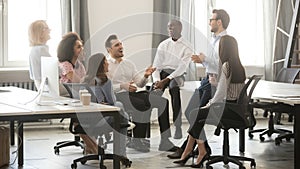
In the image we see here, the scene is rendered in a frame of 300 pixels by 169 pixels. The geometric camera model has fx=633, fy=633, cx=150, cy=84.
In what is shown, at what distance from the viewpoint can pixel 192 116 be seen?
223 inches

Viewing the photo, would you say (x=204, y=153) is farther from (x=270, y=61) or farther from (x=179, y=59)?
(x=270, y=61)

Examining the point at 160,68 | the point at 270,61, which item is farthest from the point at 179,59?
the point at 270,61

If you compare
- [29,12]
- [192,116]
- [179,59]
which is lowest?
[192,116]

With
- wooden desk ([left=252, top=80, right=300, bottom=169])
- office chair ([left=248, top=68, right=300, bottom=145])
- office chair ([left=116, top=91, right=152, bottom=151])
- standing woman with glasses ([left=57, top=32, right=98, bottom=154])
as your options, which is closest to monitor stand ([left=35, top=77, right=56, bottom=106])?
standing woman with glasses ([left=57, top=32, right=98, bottom=154])

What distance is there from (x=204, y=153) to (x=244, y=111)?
0.62m

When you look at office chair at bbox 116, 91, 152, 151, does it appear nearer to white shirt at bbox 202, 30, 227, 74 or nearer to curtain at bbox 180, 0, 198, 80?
white shirt at bbox 202, 30, 227, 74

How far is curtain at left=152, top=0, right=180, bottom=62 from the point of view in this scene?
8.54m

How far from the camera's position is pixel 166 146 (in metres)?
6.73

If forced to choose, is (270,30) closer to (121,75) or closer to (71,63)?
(121,75)

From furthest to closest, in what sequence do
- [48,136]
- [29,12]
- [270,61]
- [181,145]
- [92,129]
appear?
1. [270,61]
2. [29,12]
3. [48,136]
4. [181,145]
5. [92,129]

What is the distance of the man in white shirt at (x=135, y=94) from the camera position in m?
6.53

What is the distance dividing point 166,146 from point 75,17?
2.27 meters

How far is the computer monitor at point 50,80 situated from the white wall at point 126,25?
2.97 meters

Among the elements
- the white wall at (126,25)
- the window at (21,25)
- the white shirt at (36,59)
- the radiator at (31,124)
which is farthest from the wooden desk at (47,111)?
the white wall at (126,25)
